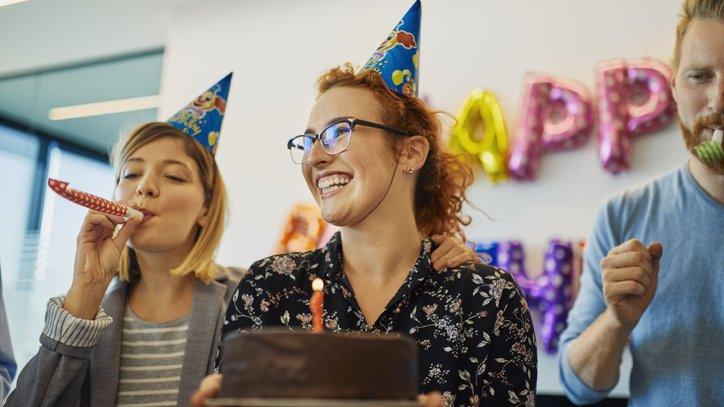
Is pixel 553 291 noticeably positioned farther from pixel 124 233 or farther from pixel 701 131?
pixel 124 233

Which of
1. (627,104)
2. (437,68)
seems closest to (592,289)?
(627,104)

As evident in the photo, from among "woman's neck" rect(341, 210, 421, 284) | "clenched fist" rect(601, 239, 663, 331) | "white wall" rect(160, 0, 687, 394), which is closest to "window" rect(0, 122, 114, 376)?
"white wall" rect(160, 0, 687, 394)

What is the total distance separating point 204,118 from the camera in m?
2.12

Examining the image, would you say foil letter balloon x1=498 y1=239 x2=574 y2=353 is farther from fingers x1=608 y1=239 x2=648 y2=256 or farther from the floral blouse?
the floral blouse

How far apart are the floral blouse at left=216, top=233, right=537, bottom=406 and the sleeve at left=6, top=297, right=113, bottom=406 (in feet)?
1.16

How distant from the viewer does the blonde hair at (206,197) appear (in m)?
1.95

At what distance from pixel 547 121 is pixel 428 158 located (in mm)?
1899

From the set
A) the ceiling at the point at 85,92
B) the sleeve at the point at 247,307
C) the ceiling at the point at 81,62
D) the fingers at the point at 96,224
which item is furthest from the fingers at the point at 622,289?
the ceiling at the point at 85,92

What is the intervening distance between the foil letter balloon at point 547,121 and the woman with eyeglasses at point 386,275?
6.02 ft

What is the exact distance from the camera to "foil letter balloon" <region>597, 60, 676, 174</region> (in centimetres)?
316

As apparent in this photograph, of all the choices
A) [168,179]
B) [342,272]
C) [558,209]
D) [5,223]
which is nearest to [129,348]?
[168,179]

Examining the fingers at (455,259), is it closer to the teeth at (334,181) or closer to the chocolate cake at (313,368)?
the teeth at (334,181)

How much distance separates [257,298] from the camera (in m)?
1.45

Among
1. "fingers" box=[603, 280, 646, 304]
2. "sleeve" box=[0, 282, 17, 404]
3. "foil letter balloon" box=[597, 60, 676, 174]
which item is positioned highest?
A: "foil letter balloon" box=[597, 60, 676, 174]
